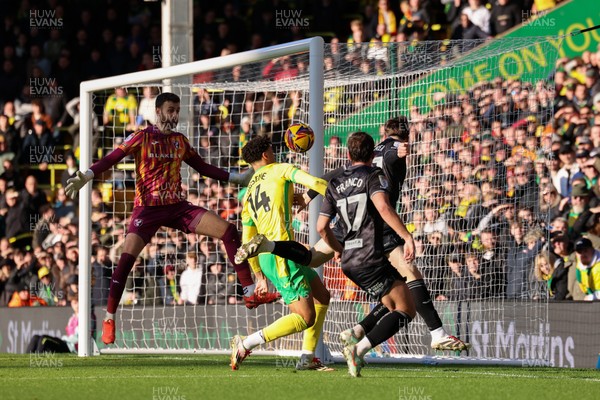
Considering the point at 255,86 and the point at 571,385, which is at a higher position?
the point at 255,86

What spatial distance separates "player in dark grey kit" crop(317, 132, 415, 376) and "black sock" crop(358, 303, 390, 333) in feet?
0.03

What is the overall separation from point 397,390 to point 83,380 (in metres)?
2.43

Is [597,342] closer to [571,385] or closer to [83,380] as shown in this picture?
[571,385]

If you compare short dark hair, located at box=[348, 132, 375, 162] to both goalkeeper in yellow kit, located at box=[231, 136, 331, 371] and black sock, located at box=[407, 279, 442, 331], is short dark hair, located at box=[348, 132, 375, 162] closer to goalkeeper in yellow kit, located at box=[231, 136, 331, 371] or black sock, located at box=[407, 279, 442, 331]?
goalkeeper in yellow kit, located at box=[231, 136, 331, 371]

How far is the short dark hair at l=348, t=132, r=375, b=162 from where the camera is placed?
855 cm

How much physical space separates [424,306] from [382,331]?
4.77 feet

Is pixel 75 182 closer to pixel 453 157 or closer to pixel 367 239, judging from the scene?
pixel 367 239

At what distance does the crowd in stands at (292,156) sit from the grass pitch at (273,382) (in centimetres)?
206

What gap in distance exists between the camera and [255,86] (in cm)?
1263

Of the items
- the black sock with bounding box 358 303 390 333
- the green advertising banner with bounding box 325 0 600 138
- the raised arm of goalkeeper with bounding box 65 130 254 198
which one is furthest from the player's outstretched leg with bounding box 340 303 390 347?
the green advertising banner with bounding box 325 0 600 138

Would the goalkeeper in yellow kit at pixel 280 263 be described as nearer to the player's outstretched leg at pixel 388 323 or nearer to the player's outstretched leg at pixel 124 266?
the player's outstretched leg at pixel 388 323

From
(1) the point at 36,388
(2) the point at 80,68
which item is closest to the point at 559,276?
(1) the point at 36,388

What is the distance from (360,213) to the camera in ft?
27.8

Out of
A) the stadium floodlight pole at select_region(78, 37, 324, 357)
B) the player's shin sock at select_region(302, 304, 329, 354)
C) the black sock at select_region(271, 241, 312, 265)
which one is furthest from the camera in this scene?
the stadium floodlight pole at select_region(78, 37, 324, 357)
